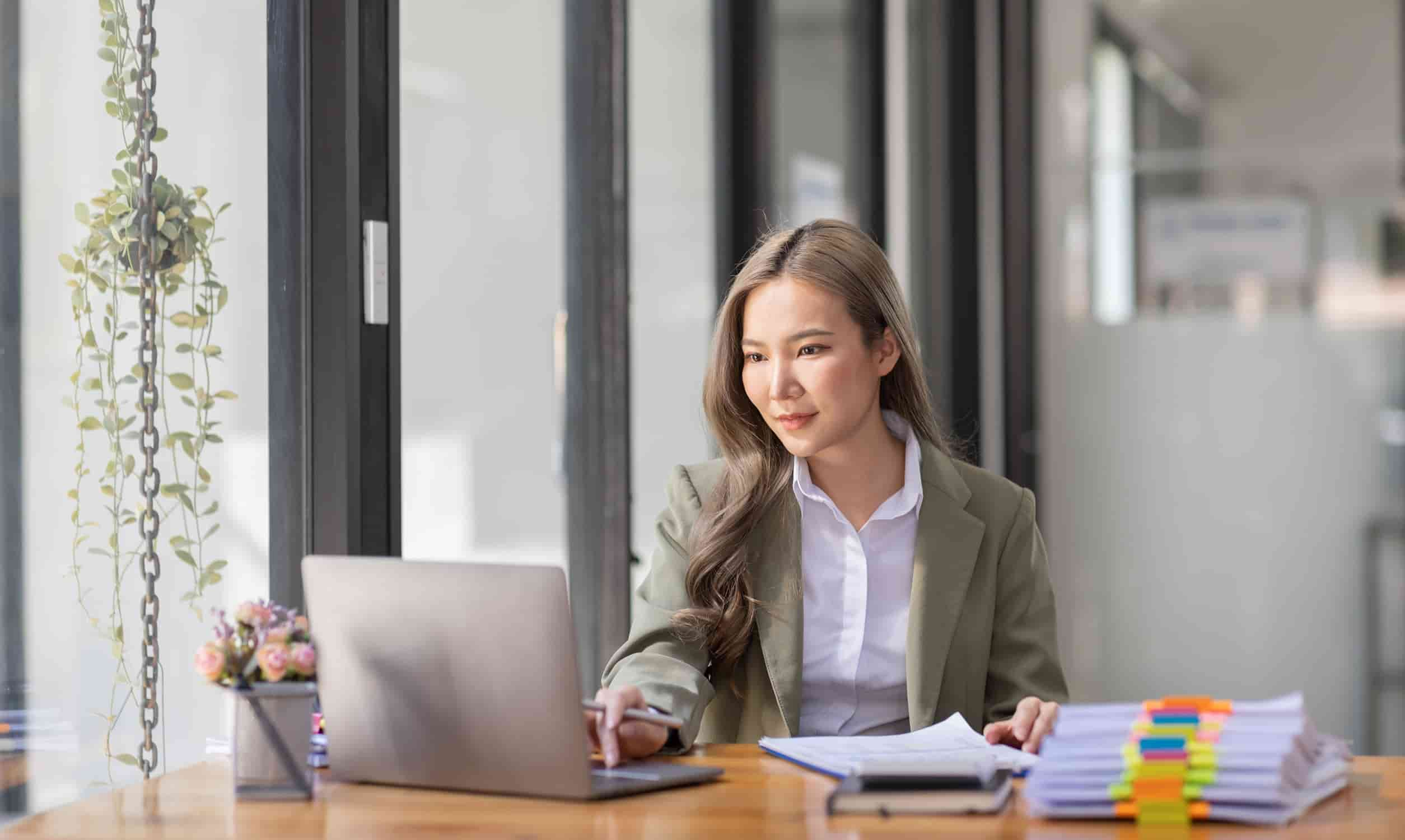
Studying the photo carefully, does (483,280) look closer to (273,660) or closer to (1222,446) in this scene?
(273,660)

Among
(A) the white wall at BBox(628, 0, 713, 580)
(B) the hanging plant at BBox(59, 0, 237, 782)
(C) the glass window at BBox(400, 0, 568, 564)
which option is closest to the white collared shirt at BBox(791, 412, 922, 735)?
(C) the glass window at BBox(400, 0, 568, 564)

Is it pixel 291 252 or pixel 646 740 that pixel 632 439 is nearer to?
pixel 291 252

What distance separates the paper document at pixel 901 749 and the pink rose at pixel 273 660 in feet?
1.77

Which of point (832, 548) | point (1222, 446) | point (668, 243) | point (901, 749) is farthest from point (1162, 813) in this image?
point (1222, 446)

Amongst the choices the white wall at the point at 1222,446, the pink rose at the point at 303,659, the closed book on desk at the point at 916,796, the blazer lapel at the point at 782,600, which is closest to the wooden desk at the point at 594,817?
the closed book on desk at the point at 916,796

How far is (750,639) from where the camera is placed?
2.10 m

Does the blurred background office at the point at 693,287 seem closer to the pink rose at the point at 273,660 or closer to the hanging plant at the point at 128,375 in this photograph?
the hanging plant at the point at 128,375

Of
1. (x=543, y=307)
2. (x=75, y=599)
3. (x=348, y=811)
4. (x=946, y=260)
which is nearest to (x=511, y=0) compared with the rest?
(x=543, y=307)

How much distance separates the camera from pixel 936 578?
6.79 feet

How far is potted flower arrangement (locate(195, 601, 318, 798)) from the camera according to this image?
154cm

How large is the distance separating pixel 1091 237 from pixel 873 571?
289cm

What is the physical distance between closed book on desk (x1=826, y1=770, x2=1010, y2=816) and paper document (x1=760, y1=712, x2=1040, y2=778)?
3.7 inches

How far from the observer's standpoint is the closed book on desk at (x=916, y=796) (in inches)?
57.1

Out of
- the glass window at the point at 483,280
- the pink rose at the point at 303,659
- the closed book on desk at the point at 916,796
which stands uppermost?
the glass window at the point at 483,280
